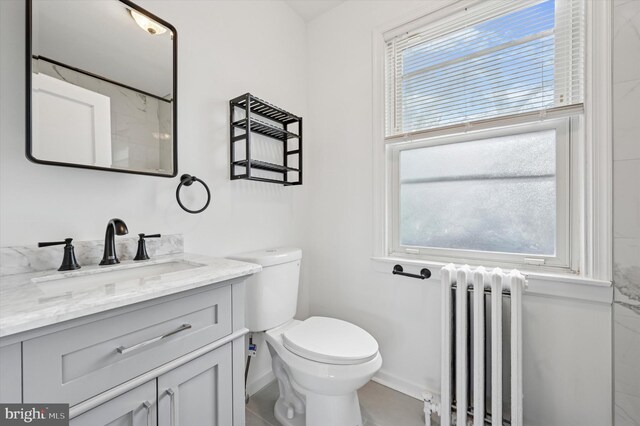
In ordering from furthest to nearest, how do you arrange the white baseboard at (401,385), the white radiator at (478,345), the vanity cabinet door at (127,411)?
1. the white baseboard at (401,385)
2. the white radiator at (478,345)
3. the vanity cabinet door at (127,411)

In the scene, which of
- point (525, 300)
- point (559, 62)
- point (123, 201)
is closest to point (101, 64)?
point (123, 201)

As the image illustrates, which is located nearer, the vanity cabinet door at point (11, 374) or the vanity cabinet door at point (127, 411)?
the vanity cabinet door at point (11, 374)

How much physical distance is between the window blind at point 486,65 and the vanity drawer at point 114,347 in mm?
1476

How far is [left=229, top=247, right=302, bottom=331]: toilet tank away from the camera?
4.59 feet

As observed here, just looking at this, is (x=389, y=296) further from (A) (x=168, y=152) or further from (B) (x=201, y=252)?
(A) (x=168, y=152)

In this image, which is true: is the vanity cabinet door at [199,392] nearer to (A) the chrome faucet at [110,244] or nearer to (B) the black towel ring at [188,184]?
(A) the chrome faucet at [110,244]

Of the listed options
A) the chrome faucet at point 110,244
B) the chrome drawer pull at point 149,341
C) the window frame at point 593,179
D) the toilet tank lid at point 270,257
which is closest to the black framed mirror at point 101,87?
the chrome faucet at point 110,244

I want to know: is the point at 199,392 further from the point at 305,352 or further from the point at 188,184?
the point at 188,184

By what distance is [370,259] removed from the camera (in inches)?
69.3

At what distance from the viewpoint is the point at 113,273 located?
958 mm

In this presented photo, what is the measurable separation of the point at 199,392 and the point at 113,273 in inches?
20.1

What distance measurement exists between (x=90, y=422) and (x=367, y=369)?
0.93 metres

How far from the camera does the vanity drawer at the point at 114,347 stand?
56 centimetres

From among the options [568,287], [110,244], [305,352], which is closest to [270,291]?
[305,352]
